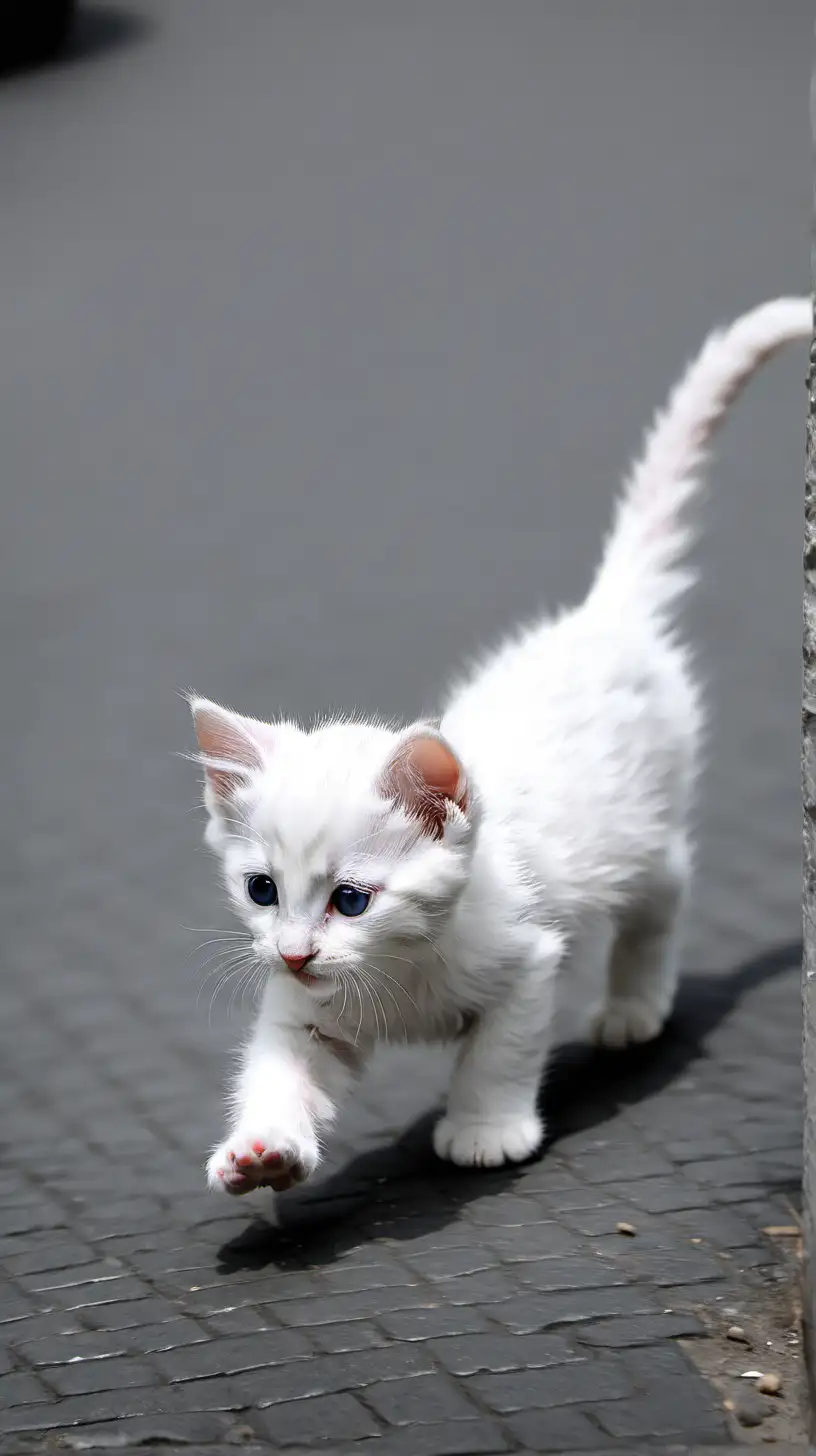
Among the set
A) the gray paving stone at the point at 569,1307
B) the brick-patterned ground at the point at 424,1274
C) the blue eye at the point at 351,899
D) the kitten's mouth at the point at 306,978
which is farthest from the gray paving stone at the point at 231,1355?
the blue eye at the point at 351,899

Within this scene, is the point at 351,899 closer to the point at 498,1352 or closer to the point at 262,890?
the point at 262,890

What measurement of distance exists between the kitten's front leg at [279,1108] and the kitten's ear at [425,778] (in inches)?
18.9

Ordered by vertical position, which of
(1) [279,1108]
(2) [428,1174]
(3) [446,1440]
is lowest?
(3) [446,1440]

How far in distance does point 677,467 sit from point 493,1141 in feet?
4.91

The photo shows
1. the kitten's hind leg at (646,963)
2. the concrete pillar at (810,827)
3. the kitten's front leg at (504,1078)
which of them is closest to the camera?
the concrete pillar at (810,827)

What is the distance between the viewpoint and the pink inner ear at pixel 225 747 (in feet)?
10.1

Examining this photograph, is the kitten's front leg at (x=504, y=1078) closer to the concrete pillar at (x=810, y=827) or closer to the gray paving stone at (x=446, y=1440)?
the gray paving stone at (x=446, y=1440)

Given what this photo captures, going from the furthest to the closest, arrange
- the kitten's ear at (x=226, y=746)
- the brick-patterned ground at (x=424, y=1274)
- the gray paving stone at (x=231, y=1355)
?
the kitten's ear at (x=226, y=746) → the gray paving stone at (x=231, y=1355) → the brick-patterned ground at (x=424, y=1274)

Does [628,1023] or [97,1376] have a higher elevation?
[628,1023]

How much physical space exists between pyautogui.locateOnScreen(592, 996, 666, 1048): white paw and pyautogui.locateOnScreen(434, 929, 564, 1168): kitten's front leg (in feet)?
1.67

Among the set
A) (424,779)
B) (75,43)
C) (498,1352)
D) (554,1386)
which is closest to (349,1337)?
(498,1352)

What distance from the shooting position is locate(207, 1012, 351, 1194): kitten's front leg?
2955 millimetres

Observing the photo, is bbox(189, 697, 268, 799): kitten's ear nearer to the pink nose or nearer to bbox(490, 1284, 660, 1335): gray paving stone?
the pink nose

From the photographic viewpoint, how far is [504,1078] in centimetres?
331
